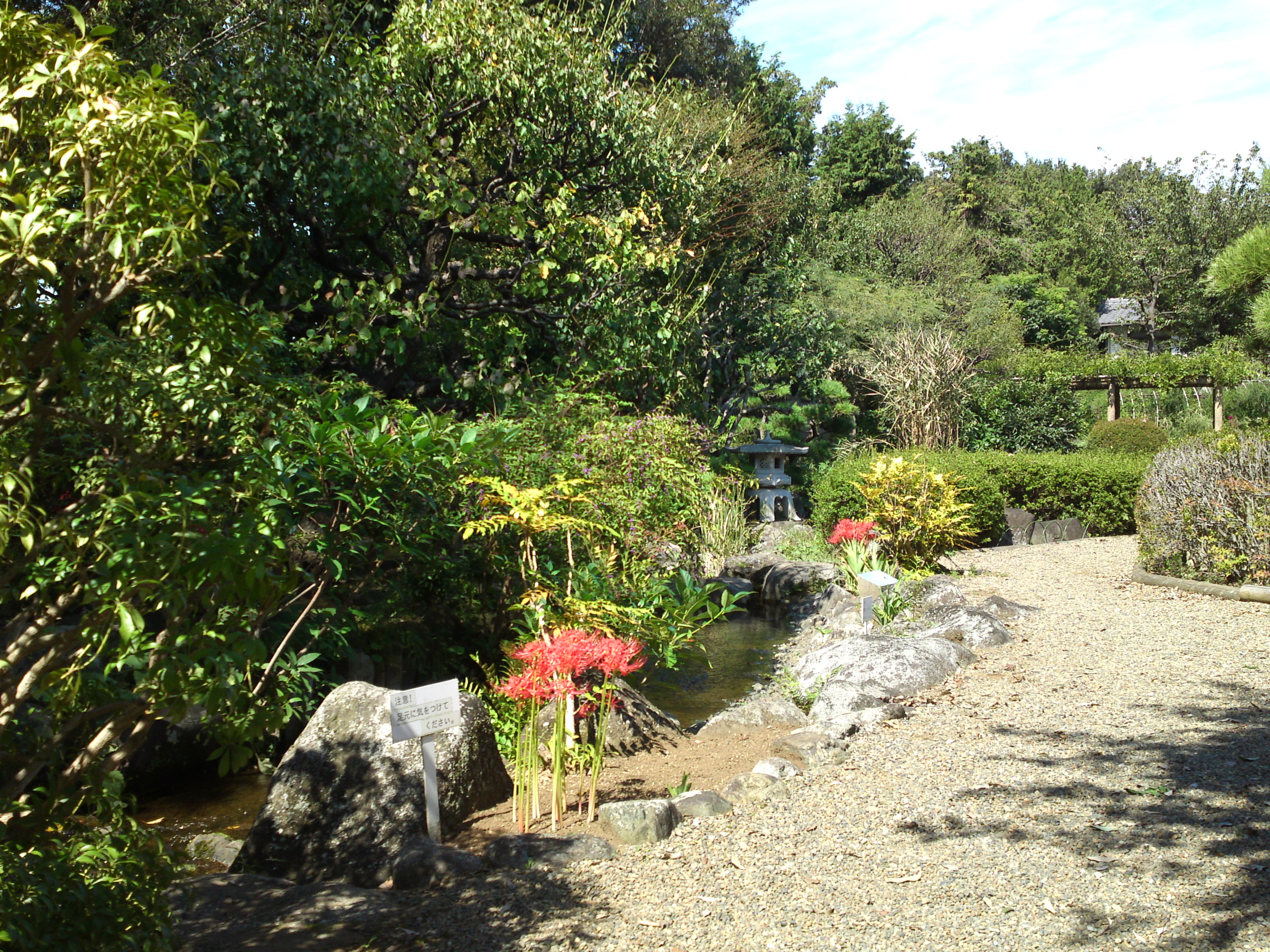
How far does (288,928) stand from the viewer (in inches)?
117

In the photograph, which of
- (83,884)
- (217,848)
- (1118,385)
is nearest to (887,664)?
(217,848)

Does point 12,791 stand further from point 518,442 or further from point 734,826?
point 518,442

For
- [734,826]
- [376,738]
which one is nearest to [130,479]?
[376,738]

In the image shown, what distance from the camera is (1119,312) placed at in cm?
3186

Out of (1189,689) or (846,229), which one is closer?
(1189,689)

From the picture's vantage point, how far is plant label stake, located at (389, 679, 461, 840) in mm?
3609

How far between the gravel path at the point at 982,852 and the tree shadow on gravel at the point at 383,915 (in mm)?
15

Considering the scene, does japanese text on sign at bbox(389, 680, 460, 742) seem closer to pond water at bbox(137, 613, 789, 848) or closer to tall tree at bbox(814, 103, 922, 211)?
pond water at bbox(137, 613, 789, 848)

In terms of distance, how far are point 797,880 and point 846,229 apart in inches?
942

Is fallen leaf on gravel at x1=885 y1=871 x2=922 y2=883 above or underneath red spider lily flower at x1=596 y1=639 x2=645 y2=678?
underneath

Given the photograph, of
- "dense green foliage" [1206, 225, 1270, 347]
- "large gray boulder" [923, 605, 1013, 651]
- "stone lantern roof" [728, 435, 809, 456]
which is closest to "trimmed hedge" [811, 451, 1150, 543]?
"stone lantern roof" [728, 435, 809, 456]

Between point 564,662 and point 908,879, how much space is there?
5.07 feet

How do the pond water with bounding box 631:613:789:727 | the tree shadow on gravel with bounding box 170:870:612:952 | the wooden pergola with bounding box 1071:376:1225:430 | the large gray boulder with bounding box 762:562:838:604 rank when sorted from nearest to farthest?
the tree shadow on gravel with bounding box 170:870:612:952 → the pond water with bounding box 631:613:789:727 → the large gray boulder with bounding box 762:562:838:604 → the wooden pergola with bounding box 1071:376:1225:430

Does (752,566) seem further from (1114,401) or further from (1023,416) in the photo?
(1114,401)
